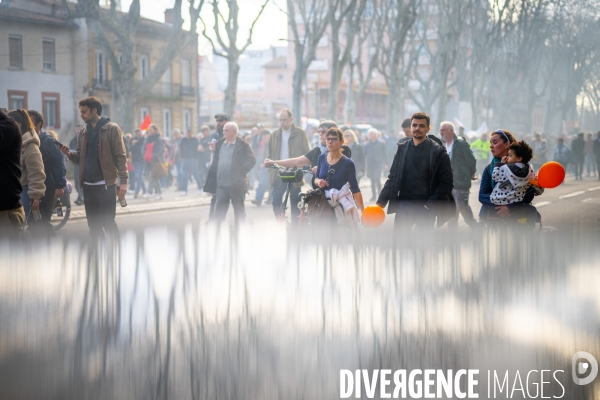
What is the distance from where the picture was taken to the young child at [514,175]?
8.77 metres

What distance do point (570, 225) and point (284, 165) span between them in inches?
253

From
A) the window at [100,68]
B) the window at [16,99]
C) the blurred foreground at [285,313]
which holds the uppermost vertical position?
the window at [100,68]

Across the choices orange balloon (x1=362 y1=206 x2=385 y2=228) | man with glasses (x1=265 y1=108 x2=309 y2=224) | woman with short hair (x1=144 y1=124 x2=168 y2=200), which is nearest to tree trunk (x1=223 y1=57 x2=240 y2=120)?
woman with short hair (x1=144 y1=124 x2=168 y2=200)

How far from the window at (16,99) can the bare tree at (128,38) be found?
17.6 metres

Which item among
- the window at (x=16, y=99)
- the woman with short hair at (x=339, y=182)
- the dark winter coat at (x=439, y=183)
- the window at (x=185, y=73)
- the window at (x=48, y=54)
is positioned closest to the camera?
the dark winter coat at (x=439, y=183)

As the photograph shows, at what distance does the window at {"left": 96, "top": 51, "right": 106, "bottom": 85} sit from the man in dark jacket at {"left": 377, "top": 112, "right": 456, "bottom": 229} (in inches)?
1863

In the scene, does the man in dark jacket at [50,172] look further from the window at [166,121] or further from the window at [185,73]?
the window at [185,73]

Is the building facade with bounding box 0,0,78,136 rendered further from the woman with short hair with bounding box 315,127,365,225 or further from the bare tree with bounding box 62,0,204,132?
the woman with short hair with bounding box 315,127,365,225

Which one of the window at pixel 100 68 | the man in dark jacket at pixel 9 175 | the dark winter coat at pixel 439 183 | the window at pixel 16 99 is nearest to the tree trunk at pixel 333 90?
the window at pixel 16 99

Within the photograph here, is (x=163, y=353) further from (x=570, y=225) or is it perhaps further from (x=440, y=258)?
(x=570, y=225)

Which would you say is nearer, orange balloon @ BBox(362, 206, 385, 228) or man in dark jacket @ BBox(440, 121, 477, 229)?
orange balloon @ BBox(362, 206, 385, 228)

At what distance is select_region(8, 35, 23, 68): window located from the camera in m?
48.8

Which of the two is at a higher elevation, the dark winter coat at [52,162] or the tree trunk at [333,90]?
the tree trunk at [333,90]

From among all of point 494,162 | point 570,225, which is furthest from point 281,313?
point 570,225
